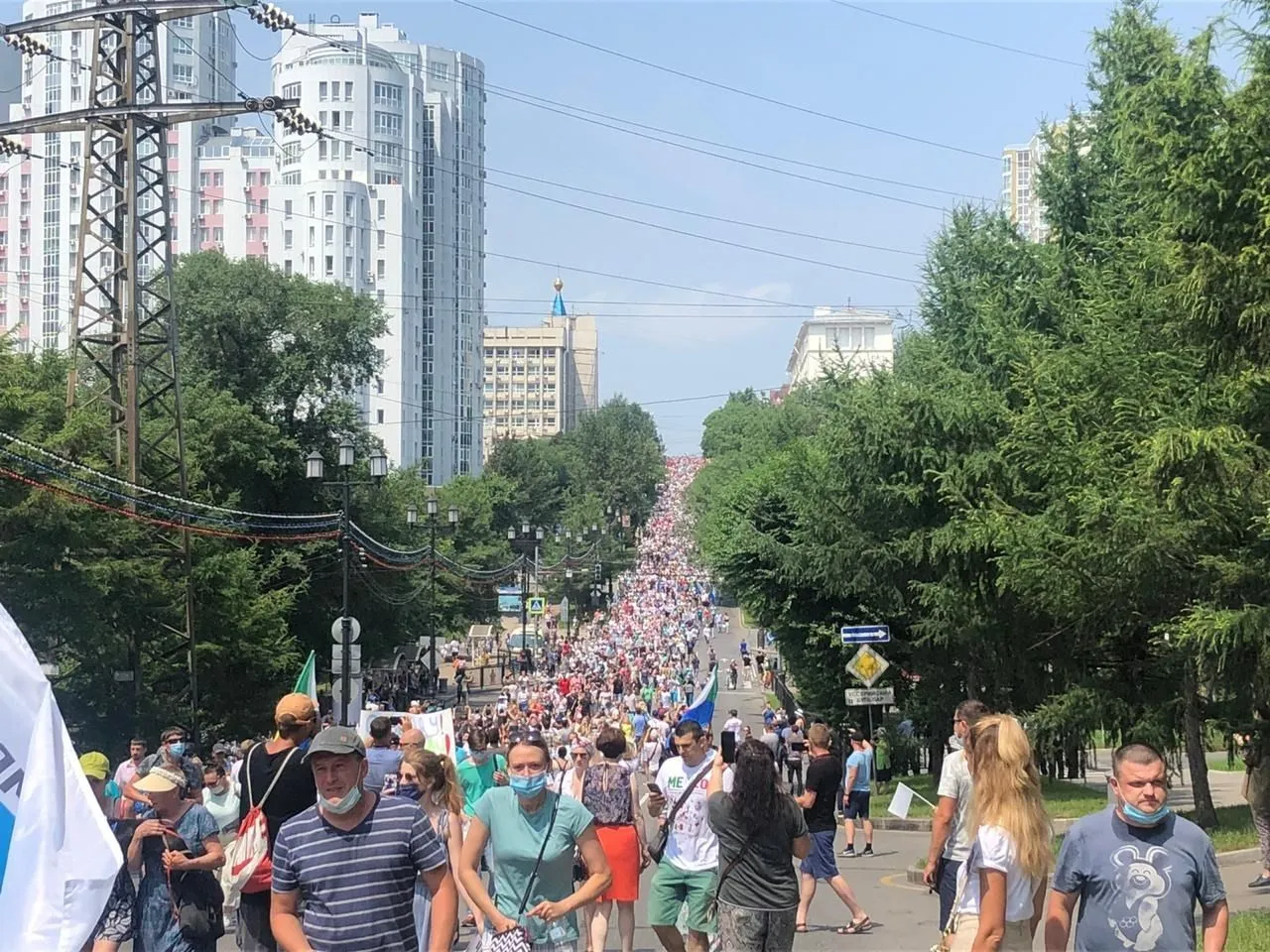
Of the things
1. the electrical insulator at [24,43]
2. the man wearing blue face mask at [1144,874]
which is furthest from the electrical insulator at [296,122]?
the man wearing blue face mask at [1144,874]

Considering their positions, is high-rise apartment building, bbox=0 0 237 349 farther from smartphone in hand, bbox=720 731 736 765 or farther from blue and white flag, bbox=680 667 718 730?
smartphone in hand, bbox=720 731 736 765

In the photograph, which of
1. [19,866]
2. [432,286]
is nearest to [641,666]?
[19,866]

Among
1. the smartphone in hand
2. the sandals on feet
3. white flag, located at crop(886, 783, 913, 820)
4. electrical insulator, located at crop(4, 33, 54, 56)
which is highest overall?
electrical insulator, located at crop(4, 33, 54, 56)

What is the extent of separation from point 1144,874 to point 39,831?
12.5 ft

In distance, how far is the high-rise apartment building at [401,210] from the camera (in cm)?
14762

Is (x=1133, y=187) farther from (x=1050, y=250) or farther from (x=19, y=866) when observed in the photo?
(x=19, y=866)

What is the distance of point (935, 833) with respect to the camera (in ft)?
29.4

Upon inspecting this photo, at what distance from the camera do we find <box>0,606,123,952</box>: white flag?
4.70 meters

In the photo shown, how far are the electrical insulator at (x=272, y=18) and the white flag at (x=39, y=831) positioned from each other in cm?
2718

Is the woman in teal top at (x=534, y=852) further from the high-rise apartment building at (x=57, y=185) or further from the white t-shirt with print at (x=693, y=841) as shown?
the high-rise apartment building at (x=57, y=185)

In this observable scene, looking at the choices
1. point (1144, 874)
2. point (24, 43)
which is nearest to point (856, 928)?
point (1144, 874)

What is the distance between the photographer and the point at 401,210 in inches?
6053

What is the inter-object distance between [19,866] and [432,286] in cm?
17017

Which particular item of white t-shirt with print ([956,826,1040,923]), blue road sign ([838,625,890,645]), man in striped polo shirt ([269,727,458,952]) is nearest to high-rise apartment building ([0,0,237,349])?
blue road sign ([838,625,890,645])
